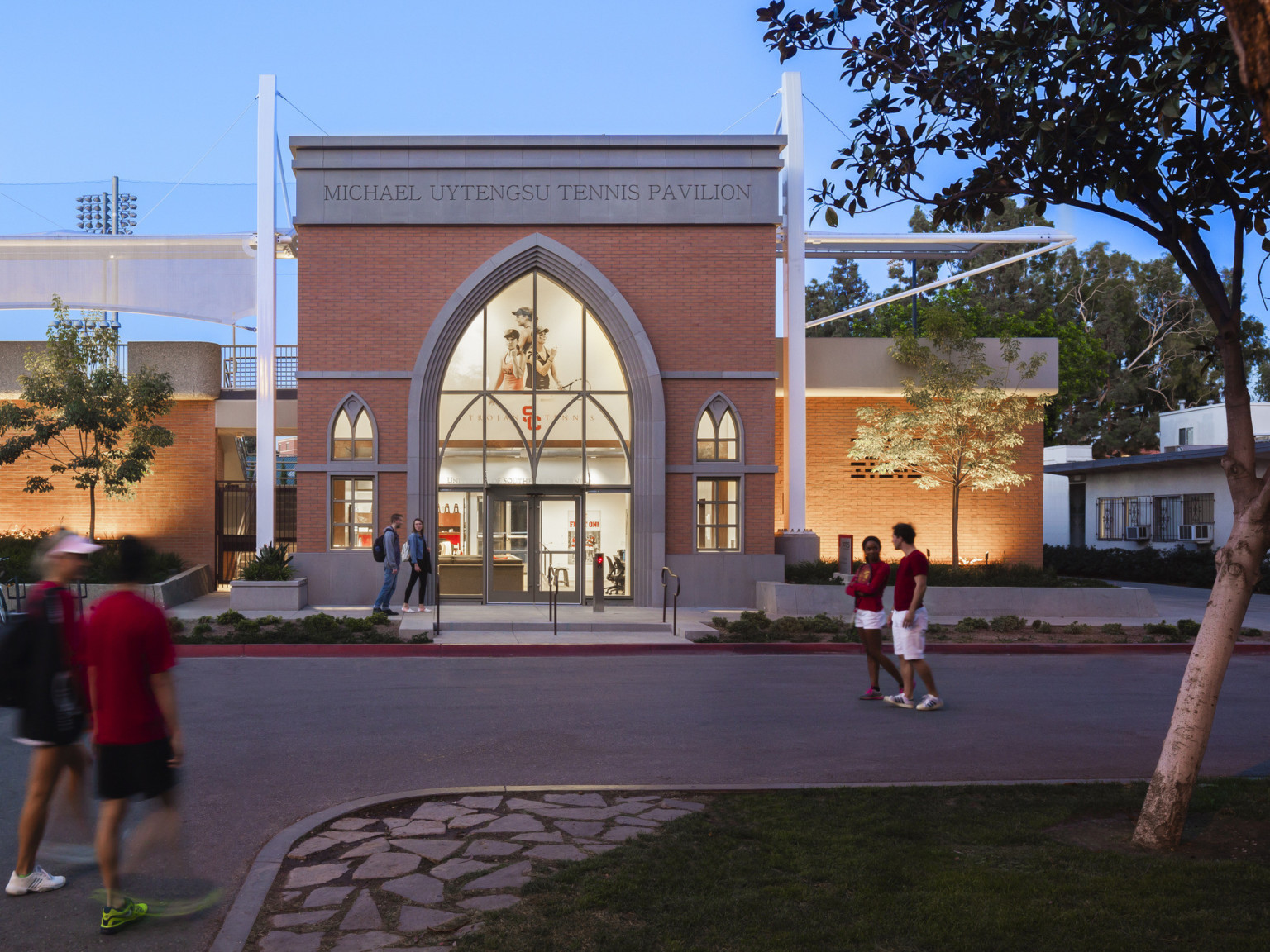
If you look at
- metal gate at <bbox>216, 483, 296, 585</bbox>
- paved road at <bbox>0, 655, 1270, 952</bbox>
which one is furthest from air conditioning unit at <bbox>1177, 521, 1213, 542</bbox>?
metal gate at <bbox>216, 483, 296, 585</bbox>

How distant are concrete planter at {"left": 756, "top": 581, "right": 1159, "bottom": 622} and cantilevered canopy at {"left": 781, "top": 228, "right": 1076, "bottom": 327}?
26.0ft

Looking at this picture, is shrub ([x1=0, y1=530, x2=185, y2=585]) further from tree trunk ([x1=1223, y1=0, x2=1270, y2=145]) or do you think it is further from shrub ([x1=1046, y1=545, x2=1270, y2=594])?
shrub ([x1=1046, y1=545, x2=1270, y2=594])

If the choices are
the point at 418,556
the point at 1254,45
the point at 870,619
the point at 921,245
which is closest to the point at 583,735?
the point at 870,619

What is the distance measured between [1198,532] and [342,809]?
1218 inches

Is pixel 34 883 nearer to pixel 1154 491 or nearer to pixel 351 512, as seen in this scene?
pixel 351 512

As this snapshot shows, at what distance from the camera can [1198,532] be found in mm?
31641

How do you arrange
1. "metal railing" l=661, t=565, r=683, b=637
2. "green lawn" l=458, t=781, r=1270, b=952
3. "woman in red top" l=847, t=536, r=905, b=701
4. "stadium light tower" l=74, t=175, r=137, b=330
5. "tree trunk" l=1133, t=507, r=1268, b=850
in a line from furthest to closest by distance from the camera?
"stadium light tower" l=74, t=175, r=137, b=330 < "metal railing" l=661, t=565, r=683, b=637 < "woman in red top" l=847, t=536, r=905, b=701 < "tree trunk" l=1133, t=507, r=1268, b=850 < "green lawn" l=458, t=781, r=1270, b=952

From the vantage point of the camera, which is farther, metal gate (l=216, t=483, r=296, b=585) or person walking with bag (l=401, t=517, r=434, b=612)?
metal gate (l=216, t=483, r=296, b=585)

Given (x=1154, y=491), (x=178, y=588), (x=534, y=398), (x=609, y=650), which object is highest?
(x=534, y=398)

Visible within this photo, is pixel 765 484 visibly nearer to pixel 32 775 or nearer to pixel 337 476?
pixel 337 476

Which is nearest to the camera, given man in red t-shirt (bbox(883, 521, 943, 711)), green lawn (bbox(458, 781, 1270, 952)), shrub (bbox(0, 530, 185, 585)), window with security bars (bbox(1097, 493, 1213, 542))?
green lawn (bbox(458, 781, 1270, 952))

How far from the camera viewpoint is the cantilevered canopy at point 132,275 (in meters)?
27.0

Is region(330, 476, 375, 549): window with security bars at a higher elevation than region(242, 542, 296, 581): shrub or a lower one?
higher

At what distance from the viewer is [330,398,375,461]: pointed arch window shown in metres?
22.5
